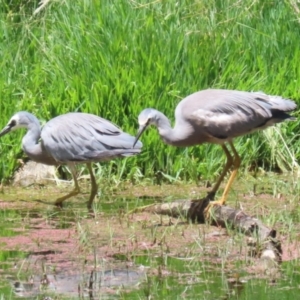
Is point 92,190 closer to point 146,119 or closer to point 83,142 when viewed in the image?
point 83,142

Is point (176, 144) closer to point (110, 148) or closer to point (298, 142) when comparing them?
point (110, 148)

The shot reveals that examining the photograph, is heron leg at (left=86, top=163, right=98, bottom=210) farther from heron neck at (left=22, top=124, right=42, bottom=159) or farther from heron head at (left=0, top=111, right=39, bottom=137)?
heron head at (left=0, top=111, right=39, bottom=137)

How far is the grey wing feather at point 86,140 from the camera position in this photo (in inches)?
347

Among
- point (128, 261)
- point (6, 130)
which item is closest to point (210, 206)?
point (128, 261)

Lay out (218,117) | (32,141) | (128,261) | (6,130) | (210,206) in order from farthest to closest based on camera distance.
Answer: (6,130), (32,141), (218,117), (210,206), (128,261)

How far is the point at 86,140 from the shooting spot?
Result: 888cm

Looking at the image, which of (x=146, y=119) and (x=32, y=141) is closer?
(x=146, y=119)

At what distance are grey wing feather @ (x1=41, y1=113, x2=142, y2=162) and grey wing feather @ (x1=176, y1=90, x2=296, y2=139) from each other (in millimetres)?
573

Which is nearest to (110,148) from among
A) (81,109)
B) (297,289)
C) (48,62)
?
(81,109)

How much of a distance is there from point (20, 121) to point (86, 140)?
691 millimetres

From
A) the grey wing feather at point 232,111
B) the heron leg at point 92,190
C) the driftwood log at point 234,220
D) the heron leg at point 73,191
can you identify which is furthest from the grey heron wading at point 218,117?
the heron leg at point 73,191

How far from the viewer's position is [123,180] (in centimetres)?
961

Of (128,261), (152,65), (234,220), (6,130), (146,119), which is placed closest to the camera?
(128,261)

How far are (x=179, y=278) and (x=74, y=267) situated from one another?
0.70 m
